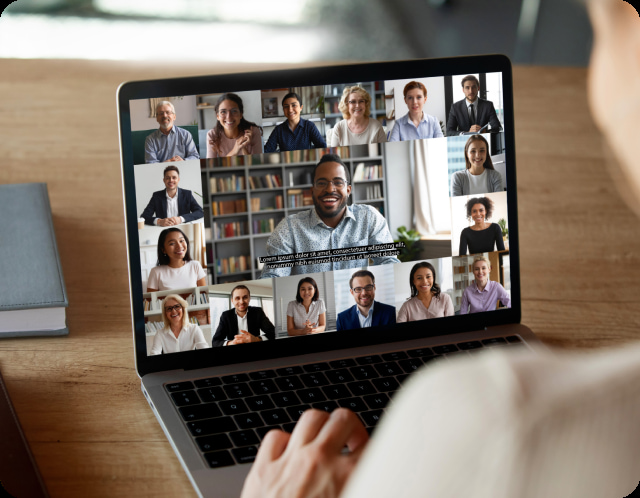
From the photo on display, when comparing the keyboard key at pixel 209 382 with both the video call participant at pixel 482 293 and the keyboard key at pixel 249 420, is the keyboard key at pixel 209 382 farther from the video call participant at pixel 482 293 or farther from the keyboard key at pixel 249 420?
the video call participant at pixel 482 293

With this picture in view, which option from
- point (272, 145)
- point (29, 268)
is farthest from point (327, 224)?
point (29, 268)

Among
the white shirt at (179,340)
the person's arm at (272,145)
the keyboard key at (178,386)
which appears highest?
the person's arm at (272,145)

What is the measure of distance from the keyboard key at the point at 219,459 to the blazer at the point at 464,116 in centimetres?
48

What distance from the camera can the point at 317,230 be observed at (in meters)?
0.84

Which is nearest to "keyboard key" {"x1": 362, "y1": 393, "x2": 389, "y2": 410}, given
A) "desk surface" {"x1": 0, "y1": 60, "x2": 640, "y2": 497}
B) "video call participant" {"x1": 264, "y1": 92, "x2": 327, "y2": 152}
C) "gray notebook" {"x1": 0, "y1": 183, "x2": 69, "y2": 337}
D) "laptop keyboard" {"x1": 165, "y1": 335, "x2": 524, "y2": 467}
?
"laptop keyboard" {"x1": 165, "y1": 335, "x2": 524, "y2": 467}

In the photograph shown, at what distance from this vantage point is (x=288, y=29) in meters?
2.68

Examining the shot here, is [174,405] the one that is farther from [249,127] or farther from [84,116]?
[84,116]

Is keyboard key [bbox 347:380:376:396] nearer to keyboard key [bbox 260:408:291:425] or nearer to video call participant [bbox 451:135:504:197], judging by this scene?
keyboard key [bbox 260:408:291:425]

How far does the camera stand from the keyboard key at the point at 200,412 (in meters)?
0.69

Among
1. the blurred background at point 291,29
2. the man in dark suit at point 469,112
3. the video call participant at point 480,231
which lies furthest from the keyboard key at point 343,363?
the blurred background at point 291,29

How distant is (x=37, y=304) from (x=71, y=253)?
0.16m

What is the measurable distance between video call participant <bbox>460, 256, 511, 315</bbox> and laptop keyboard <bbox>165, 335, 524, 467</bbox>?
3.0 inches

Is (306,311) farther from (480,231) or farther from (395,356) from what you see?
(480,231)

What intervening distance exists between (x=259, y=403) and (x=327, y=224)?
0.24 meters
